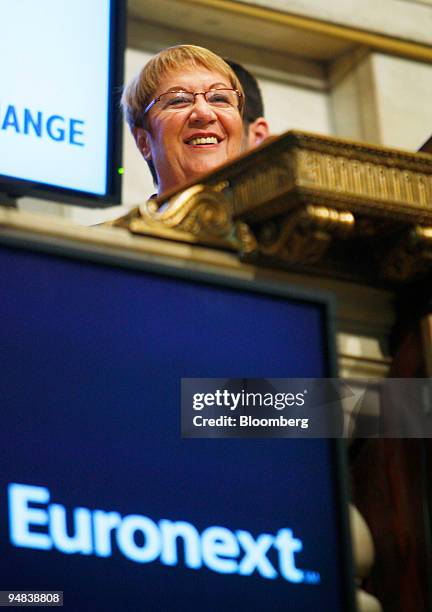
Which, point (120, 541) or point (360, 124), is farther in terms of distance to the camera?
point (360, 124)

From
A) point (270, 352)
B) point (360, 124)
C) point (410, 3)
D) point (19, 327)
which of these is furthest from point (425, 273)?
point (410, 3)

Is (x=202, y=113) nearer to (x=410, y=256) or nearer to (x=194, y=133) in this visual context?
(x=194, y=133)

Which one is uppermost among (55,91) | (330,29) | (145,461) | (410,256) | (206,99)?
(330,29)

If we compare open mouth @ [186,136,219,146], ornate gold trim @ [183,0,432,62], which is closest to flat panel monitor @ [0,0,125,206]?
open mouth @ [186,136,219,146]

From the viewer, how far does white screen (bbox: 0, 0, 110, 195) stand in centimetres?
401

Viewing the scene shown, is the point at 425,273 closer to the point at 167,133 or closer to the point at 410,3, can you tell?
the point at 167,133

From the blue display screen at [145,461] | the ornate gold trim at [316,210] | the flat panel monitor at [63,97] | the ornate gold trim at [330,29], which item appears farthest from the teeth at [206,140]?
the ornate gold trim at [330,29]

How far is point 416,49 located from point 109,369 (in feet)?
14.4

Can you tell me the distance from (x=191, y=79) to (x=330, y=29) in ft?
9.13

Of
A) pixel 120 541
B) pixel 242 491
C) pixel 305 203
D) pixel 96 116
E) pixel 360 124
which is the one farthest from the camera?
pixel 360 124

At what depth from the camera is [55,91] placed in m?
4.18

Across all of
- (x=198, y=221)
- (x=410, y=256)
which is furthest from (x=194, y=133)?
(x=410, y=256)

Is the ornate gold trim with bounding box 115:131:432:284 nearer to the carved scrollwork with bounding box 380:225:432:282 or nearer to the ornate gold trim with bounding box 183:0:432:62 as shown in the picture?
the carved scrollwork with bounding box 380:225:432:282

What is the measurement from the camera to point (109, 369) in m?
2.75
